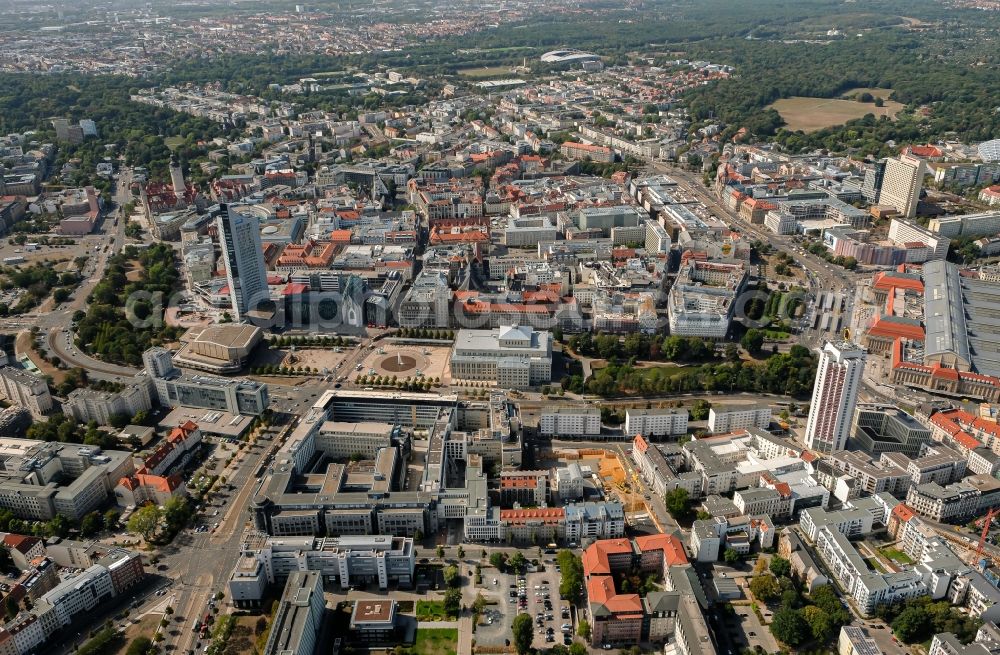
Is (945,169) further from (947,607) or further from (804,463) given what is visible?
(947,607)

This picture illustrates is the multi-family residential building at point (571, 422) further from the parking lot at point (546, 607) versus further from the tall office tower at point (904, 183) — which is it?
the tall office tower at point (904, 183)

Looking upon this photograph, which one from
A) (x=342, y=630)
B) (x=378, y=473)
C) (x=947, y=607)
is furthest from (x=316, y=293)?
(x=947, y=607)

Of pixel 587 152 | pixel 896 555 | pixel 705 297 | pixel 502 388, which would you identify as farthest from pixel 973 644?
pixel 587 152

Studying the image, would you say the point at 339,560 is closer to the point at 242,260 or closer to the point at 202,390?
the point at 202,390

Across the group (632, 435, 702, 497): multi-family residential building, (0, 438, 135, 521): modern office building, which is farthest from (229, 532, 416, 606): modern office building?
(632, 435, 702, 497): multi-family residential building

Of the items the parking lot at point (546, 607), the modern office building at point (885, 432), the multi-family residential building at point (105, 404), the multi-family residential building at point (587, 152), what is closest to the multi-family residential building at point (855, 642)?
the parking lot at point (546, 607)
